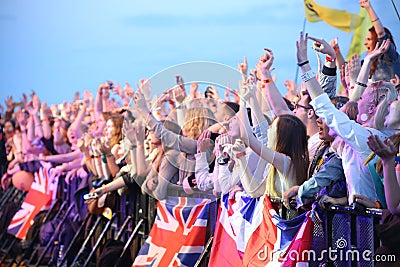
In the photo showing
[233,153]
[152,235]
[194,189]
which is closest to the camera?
[233,153]

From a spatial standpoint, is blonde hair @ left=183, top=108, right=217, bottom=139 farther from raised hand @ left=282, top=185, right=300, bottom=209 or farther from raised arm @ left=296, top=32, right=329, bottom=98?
raised hand @ left=282, top=185, right=300, bottom=209

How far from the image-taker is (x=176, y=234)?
6.38m

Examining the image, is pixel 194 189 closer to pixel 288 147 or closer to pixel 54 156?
pixel 288 147

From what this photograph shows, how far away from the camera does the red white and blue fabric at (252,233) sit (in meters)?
4.84

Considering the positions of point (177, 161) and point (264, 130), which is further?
point (177, 161)

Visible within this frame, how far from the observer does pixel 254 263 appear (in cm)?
521

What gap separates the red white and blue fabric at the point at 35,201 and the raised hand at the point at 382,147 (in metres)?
6.00

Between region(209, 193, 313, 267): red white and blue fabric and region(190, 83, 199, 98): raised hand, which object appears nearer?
region(209, 193, 313, 267): red white and blue fabric

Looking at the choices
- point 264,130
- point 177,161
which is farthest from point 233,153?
point 177,161

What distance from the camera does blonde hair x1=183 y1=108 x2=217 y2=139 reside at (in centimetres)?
630

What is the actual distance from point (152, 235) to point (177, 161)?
1.99 ft

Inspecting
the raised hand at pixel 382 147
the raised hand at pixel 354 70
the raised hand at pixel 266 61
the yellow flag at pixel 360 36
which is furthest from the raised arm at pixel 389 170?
the yellow flag at pixel 360 36

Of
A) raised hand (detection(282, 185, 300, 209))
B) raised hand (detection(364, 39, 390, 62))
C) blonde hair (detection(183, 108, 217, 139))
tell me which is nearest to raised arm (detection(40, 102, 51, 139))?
blonde hair (detection(183, 108, 217, 139))

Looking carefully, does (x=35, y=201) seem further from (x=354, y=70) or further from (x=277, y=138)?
(x=277, y=138)
